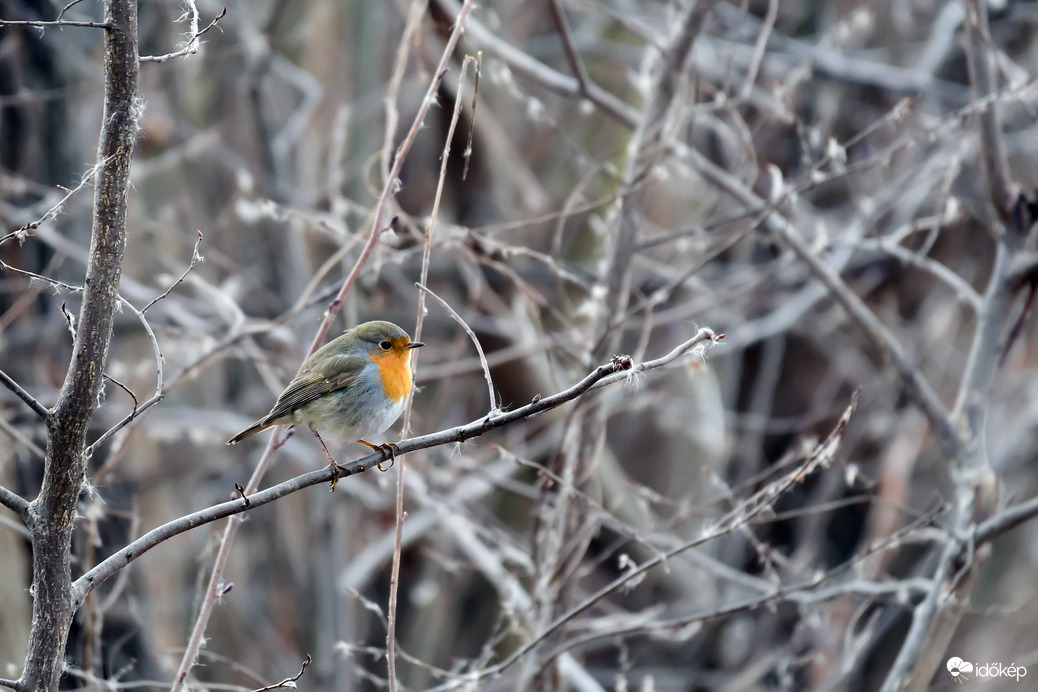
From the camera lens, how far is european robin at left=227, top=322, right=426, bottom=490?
2.92 m

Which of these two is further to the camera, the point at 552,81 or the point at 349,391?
the point at 552,81

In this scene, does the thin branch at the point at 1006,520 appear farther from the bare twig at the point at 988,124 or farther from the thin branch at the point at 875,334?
the bare twig at the point at 988,124

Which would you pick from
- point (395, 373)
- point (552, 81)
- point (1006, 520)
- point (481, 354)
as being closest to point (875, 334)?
point (1006, 520)

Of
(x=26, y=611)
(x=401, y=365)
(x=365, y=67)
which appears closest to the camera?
(x=401, y=365)

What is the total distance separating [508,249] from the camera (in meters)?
2.77

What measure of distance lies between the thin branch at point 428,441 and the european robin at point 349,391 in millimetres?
1056

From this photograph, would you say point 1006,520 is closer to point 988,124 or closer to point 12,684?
point 988,124

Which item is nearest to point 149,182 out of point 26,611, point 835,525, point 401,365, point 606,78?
point 606,78

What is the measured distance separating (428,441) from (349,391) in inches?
49.2

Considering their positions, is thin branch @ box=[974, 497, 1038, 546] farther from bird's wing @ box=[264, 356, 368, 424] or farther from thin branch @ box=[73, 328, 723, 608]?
bird's wing @ box=[264, 356, 368, 424]

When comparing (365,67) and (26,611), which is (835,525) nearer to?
(365,67)

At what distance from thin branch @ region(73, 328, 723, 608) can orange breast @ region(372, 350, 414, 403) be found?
1.12 meters

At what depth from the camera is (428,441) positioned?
5.85 ft

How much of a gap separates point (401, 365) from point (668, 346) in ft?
13.7
